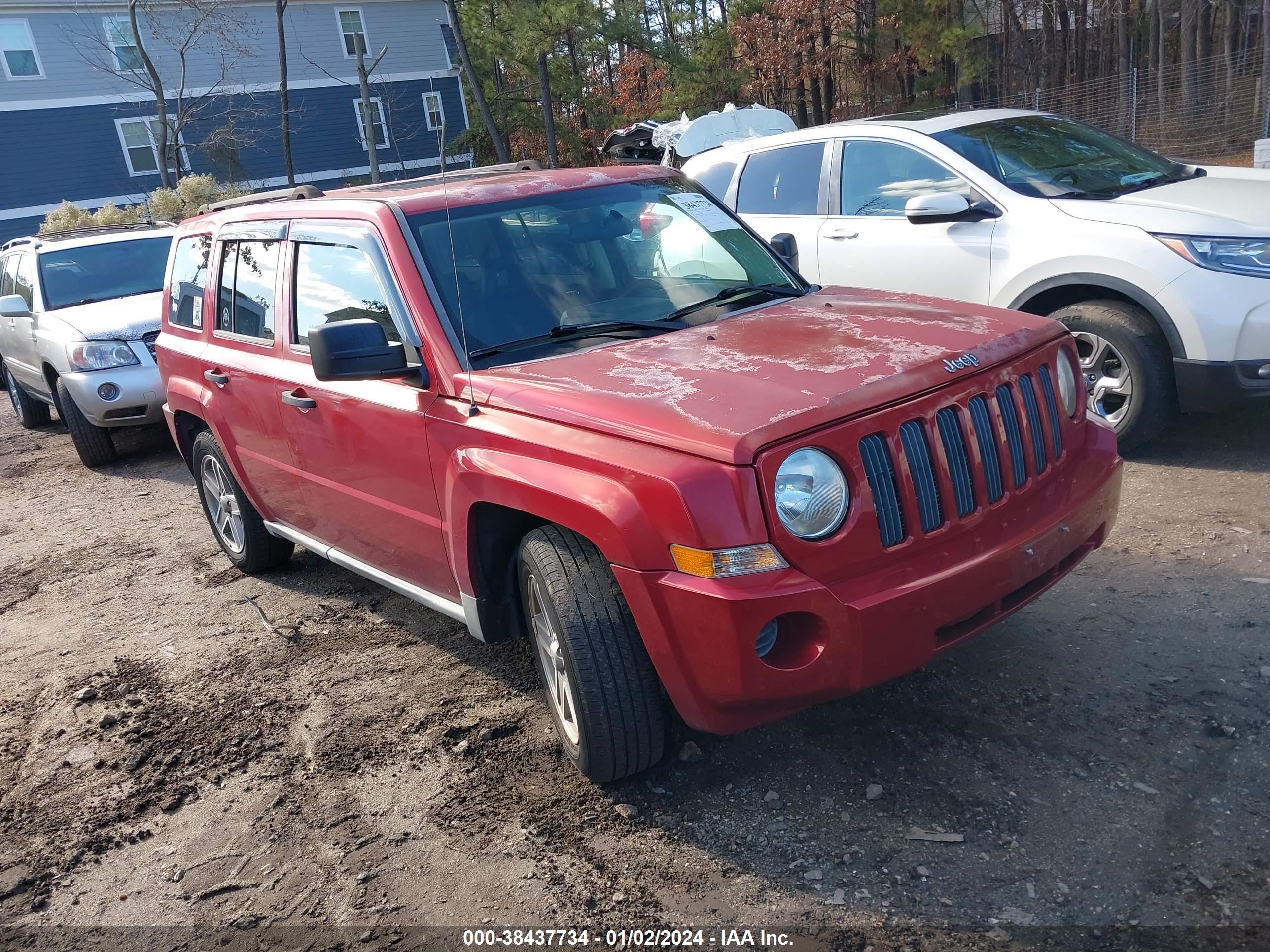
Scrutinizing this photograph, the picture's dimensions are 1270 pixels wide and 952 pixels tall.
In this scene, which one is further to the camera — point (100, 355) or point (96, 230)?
point (96, 230)

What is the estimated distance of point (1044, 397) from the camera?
334 centimetres

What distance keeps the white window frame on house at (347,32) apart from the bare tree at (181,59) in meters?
2.78

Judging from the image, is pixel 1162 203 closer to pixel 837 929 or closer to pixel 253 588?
pixel 837 929

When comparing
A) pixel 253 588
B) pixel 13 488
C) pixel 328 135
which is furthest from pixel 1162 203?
pixel 328 135

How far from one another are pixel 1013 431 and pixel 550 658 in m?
1.63

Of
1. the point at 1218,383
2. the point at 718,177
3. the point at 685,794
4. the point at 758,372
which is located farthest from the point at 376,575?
the point at 718,177

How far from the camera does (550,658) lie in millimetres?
3453

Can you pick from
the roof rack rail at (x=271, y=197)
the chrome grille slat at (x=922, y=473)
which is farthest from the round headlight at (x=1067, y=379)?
the roof rack rail at (x=271, y=197)

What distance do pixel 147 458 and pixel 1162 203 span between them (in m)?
8.13

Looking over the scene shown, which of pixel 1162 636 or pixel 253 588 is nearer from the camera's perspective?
pixel 1162 636

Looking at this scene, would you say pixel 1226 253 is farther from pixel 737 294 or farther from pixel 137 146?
pixel 137 146

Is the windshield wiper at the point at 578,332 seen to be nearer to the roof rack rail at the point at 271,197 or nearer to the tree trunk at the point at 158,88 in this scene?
the roof rack rail at the point at 271,197

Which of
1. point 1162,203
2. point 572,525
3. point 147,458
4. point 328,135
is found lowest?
point 147,458

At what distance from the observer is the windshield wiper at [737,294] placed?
3.85 metres
